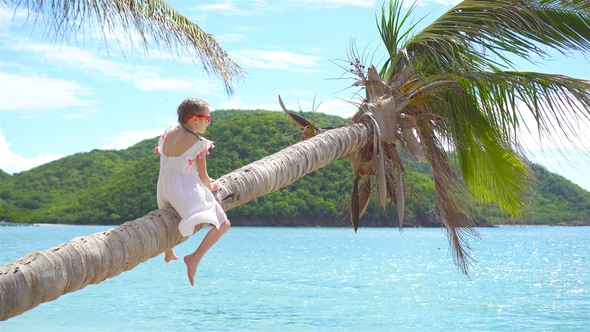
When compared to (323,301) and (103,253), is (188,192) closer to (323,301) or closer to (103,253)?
(103,253)

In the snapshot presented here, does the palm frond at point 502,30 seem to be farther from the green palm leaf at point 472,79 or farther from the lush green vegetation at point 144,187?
the lush green vegetation at point 144,187

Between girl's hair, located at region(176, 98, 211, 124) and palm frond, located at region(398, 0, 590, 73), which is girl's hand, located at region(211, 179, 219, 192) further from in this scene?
palm frond, located at region(398, 0, 590, 73)

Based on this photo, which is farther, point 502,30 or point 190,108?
point 502,30

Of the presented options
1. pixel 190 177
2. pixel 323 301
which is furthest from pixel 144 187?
pixel 190 177

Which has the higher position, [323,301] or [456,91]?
[456,91]

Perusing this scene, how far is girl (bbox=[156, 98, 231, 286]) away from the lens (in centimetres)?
351

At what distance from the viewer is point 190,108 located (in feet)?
12.1

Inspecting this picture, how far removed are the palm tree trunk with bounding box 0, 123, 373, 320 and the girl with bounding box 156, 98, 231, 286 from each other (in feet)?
0.43

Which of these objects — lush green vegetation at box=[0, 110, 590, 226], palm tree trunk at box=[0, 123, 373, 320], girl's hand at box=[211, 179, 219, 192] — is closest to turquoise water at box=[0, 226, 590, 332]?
palm tree trunk at box=[0, 123, 373, 320]

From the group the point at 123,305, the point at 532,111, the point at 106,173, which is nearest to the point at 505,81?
the point at 532,111

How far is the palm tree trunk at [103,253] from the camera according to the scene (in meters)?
2.70

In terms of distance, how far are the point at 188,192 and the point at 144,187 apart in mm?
67494

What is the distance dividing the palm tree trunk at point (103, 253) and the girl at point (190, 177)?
0.43 ft

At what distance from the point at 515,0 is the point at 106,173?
81.2 m
